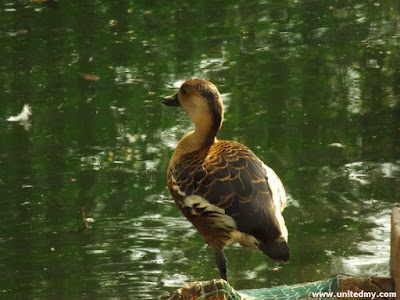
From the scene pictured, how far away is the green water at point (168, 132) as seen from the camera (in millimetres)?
5785

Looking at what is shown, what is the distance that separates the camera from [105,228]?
6.20m

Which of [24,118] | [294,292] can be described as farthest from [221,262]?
[24,118]

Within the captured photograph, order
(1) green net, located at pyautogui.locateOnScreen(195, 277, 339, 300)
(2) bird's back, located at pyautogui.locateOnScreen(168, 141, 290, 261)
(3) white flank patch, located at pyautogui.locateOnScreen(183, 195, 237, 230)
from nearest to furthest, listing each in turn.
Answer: (1) green net, located at pyautogui.locateOnScreen(195, 277, 339, 300) < (2) bird's back, located at pyautogui.locateOnScreen(168, 141, 290, 261) < (3) white flank patch, located at pyautogui.locateOnScreen(183, 195, 237, 230)

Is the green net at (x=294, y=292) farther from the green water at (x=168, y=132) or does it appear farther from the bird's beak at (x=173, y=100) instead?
the bird's beak at (x=173, y=100)

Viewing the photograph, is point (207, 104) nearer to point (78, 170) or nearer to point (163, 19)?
point (78, 170)

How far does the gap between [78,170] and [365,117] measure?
251cm

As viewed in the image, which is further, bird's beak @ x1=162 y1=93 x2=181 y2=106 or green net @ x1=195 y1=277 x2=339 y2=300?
bird's beak @ x1=162 y1=93 x2=181 y2=106

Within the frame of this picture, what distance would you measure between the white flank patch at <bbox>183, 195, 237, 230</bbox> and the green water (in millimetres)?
795

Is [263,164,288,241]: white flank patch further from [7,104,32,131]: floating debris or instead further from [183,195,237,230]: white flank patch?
[7,104,32,131]: floating debris

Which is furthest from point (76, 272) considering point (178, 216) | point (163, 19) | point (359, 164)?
point (163, 19)

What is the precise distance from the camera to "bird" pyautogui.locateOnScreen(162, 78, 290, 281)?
15.2 feet

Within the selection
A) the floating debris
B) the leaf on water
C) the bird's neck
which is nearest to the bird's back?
the bird's neck

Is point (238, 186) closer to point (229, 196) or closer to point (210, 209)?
point (229, 196)

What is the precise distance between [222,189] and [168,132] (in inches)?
108
